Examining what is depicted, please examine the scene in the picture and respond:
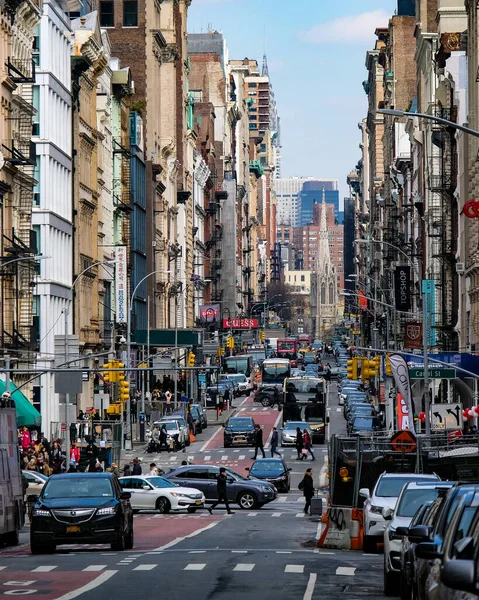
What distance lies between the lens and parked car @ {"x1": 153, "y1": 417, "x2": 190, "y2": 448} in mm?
80125

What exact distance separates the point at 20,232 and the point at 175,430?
61.2 ft

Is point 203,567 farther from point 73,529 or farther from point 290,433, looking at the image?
point 290,433

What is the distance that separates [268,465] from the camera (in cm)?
6000

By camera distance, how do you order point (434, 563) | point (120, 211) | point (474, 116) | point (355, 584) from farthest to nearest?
point (120, 211), point (474, 116), point (355, 584), point (434, 563)

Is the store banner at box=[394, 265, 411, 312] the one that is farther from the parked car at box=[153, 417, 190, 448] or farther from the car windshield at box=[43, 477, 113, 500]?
the car windshield at box=[43, 477, 113, 500]

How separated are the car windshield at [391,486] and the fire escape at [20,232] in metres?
33.8

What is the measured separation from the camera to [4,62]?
203ft

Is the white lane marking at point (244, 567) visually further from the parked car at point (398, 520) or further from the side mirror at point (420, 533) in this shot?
the side mirror at point (420, 533)

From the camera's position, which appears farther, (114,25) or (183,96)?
(183,96)

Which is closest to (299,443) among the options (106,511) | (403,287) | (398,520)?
(403,287)

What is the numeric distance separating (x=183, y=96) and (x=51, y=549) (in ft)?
383

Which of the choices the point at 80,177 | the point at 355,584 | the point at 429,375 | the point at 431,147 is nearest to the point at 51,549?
the point at 355,584

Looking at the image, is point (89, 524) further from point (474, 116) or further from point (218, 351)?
point (218, 351)

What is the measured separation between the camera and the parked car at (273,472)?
59.4 m
